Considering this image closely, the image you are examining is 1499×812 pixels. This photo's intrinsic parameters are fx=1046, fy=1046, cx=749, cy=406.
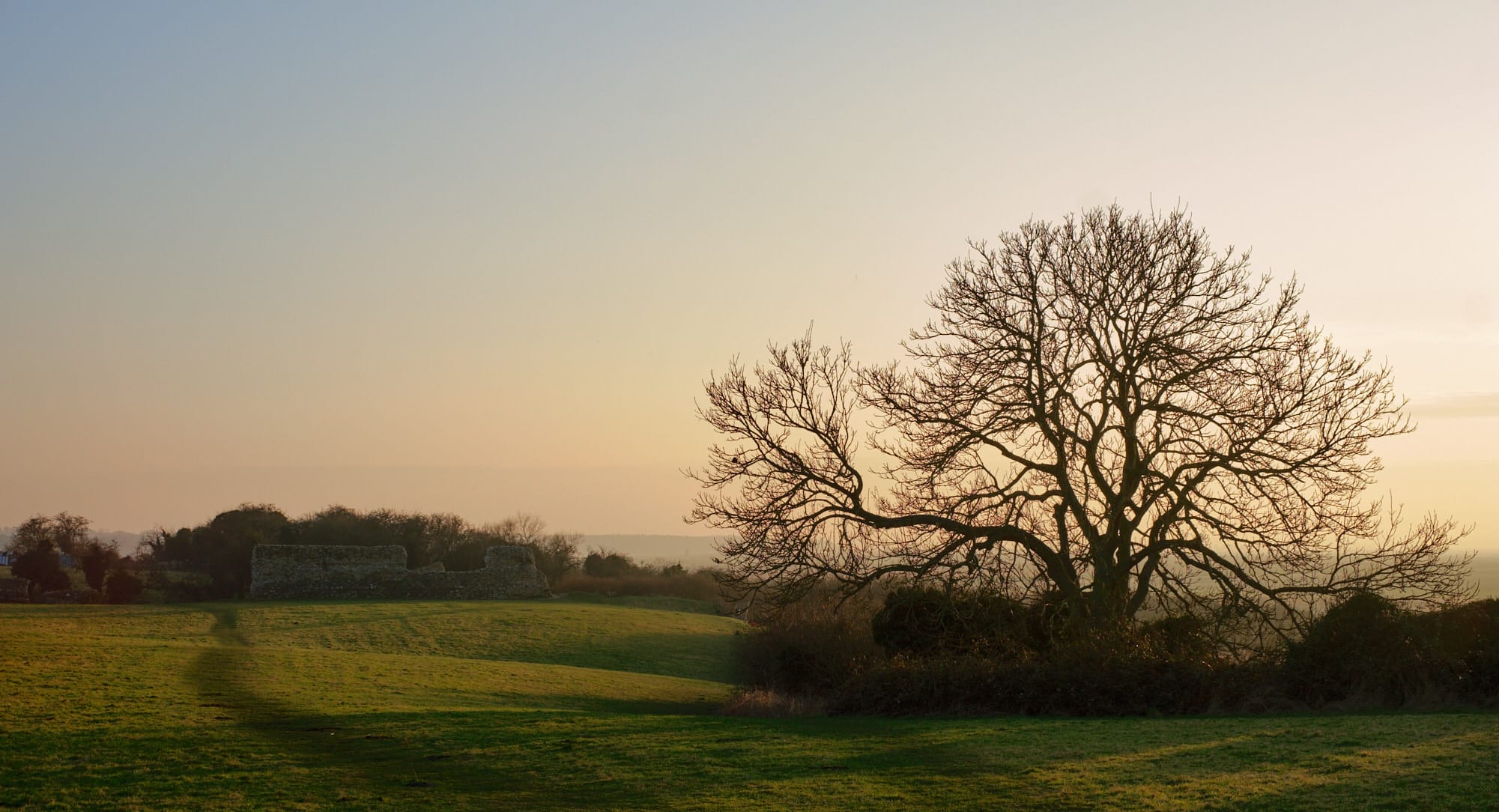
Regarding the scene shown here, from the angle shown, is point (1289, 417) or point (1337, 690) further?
point (1289, 417)

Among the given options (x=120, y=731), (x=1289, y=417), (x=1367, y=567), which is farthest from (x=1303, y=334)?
(x=120, y=731)

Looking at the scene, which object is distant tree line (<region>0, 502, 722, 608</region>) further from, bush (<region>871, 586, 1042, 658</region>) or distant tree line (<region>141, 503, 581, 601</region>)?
bush (<region>871, 586, 1042, 658</region>)

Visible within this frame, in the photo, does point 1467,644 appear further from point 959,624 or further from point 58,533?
point 58,533

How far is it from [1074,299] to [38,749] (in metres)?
18.1

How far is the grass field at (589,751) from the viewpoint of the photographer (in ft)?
35.7

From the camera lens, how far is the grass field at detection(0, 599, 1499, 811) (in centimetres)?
1088

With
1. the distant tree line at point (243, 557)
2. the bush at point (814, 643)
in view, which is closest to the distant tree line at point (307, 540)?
the distant tree line at point (243, 557)

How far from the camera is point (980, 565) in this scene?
19.9 metres

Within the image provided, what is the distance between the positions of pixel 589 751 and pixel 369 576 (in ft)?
124

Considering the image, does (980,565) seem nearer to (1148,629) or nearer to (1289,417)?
(1148,629)

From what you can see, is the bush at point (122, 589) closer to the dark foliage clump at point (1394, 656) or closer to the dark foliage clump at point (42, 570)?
the dark foliage clump at point (42, 570)

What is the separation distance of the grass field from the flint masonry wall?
75.3 feet

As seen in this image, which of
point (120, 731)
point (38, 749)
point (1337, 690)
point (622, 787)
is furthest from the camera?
point (1337, 690)

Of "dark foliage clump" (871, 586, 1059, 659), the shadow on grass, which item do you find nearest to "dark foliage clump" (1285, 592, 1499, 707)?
"dark foliage clump" (871, 586, 1059, 659)
